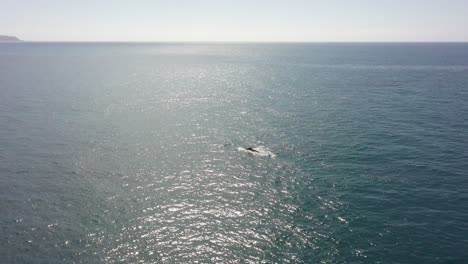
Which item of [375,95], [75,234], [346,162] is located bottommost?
[75,234]

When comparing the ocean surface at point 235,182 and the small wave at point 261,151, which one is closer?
the ocean surface at point 235,182

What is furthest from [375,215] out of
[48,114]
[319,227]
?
[48,114]

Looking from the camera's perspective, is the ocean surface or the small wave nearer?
the ocean surface

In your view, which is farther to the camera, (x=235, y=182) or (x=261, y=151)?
(x=261, y=151)

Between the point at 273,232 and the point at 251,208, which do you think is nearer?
the point at 273,232

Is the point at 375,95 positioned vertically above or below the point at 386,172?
above

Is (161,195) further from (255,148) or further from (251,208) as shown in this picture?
(255,148)

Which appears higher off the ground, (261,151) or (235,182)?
(261,151)

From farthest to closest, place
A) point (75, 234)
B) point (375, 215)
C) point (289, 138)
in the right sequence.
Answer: point (289, 138) < point (375, 215) < point (75, 234)
